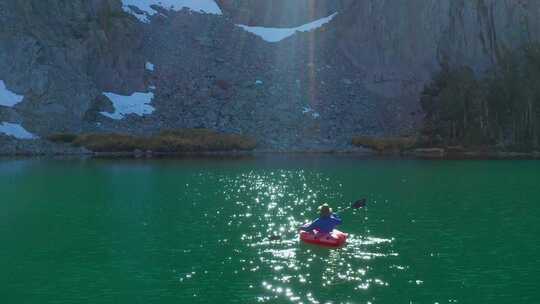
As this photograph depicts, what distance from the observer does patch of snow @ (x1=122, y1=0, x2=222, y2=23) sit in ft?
413

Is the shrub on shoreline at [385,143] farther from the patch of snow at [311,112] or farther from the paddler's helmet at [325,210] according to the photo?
the paddler's helmet at [325,210]

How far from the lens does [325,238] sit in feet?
86.5

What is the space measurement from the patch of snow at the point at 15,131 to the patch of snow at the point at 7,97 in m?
4.06

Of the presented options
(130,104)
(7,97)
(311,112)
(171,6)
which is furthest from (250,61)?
(7,97)

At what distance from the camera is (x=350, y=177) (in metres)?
56.6

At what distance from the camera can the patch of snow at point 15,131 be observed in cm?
9188

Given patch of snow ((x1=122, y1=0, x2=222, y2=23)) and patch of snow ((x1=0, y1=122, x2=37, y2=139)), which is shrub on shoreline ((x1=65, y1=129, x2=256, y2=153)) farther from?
patch of snow ((x1=122, y1=0, x2=222, y2=23))

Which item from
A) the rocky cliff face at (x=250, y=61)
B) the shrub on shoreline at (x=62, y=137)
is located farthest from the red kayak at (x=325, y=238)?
the shrub on shoreline at (x=62, y=137)

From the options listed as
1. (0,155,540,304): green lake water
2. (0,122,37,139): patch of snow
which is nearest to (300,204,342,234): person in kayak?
(0,155,540,304): green lake water

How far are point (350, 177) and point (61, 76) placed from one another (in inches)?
2489

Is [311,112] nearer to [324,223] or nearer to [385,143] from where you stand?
[385,143]

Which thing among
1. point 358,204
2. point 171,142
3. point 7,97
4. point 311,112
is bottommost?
point 358,204

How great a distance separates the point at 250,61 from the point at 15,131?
4410 cm

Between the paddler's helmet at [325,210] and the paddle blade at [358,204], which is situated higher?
the paddler's helmet at [325,210]
